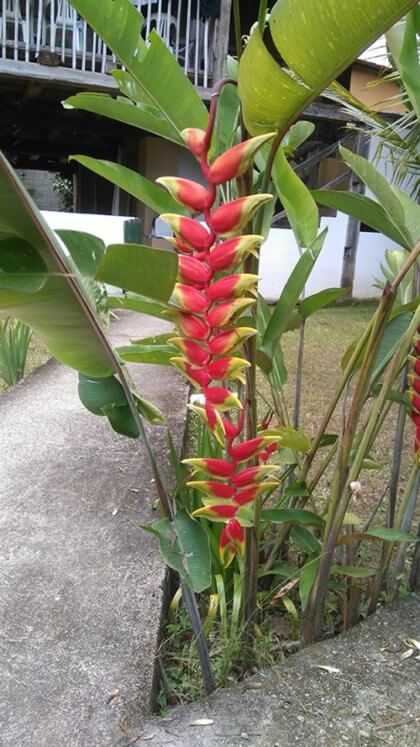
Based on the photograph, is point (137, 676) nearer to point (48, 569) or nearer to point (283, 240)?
point (48, 569)

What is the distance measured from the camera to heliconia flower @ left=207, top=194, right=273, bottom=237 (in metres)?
0.84

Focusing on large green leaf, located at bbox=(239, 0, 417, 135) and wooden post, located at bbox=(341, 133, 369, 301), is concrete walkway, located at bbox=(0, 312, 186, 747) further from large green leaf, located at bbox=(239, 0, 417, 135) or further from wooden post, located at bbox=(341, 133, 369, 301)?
wooden post, located at bbox=(341, 133, 369, 301)

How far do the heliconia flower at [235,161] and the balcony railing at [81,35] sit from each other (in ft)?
20.0

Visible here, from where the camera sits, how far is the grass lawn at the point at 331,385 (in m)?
2.99

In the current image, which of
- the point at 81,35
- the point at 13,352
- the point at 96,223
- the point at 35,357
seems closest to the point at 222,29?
the point at 81,35

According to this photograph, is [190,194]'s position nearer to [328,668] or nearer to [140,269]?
[140,269]

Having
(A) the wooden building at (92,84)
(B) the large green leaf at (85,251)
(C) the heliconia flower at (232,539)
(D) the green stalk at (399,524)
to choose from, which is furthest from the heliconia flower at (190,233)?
(A) the wooden building at (92,84)

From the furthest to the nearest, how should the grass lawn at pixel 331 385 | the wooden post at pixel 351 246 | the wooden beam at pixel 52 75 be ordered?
1. the wooden post at pixel 351 246
2. the wooden beam at pixel 52 75
3. the grass lawn at pixel 331 385

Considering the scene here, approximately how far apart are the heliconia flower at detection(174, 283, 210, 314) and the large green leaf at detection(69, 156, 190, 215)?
1.56 feet

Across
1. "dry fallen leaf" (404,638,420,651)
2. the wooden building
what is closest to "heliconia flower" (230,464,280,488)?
"dry fallen leaf" (404,638,420,651)

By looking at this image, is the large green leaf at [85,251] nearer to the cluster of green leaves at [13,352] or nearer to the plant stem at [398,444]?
the plant stem at [398,444]

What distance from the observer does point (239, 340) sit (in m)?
0.87

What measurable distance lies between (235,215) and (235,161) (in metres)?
0.07

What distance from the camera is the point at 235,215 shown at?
846 millimetres
